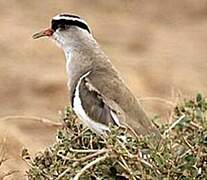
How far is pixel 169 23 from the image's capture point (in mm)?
7426

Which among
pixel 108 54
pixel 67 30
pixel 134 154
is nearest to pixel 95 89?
pixel 67 30

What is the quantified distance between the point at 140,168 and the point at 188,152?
156 mm

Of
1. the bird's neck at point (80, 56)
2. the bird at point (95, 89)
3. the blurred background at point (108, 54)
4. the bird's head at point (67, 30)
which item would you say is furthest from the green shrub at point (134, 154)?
the blurred background at point (108, 54)

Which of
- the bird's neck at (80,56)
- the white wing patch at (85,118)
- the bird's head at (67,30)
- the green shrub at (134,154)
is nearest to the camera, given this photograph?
the green shrub at (134,154)

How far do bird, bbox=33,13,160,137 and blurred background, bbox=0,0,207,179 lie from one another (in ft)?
5.60

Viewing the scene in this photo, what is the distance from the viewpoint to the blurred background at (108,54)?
18.1 feet

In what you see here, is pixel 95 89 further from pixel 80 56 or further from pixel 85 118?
pixel 80 56

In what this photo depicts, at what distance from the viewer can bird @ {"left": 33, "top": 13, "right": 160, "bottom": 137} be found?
2.22 meters

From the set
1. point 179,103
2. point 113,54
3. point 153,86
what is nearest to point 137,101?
point 179,103

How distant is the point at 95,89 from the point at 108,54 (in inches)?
167

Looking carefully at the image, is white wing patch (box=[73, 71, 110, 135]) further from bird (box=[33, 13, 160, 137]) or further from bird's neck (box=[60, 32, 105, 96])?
bird's neck (box=[60, 32, 105, 96])

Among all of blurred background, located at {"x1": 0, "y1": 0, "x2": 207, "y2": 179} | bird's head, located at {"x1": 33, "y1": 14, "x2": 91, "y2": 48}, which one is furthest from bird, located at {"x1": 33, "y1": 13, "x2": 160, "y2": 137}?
blurred background, located at {"x1": 0, "y1": 0, "x2": 207, "y2": 179}

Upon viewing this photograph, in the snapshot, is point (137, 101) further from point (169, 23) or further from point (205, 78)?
point (169, 23)

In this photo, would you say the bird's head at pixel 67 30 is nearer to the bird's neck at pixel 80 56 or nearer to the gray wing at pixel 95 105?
the bird's neck at pixel 80 56
